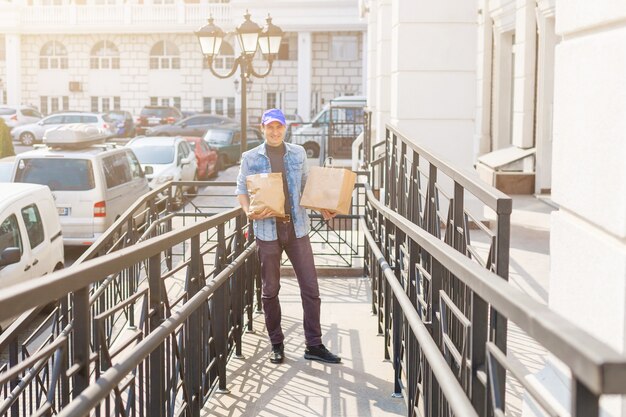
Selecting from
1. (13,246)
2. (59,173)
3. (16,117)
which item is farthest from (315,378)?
(16,117)

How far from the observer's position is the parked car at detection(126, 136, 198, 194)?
20391 mm

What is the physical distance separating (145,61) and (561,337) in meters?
54.4

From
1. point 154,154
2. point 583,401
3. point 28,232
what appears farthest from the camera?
point 154,154

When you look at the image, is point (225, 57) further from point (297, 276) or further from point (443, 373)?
point (443, 373)

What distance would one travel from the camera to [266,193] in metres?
6.09

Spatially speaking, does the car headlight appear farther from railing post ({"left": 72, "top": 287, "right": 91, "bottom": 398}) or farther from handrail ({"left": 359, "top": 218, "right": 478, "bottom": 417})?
railing post ({"left": 72, "top": 287, "right": 91, "bottom": 398})

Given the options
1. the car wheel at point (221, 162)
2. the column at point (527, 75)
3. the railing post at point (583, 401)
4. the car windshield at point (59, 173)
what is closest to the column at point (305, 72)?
the car wheel at point (221, 162)

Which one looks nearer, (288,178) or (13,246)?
(288,178)

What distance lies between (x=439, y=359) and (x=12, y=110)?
144ft

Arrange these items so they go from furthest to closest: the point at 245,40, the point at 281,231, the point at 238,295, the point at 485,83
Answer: the point at 485,83
the point at 245,40
the point at 238,295
the point at 281,231

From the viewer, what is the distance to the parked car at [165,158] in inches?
803

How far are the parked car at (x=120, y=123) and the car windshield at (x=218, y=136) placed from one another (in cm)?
1232

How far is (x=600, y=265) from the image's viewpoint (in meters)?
3.20

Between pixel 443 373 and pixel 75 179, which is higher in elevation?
pixel 443 373
